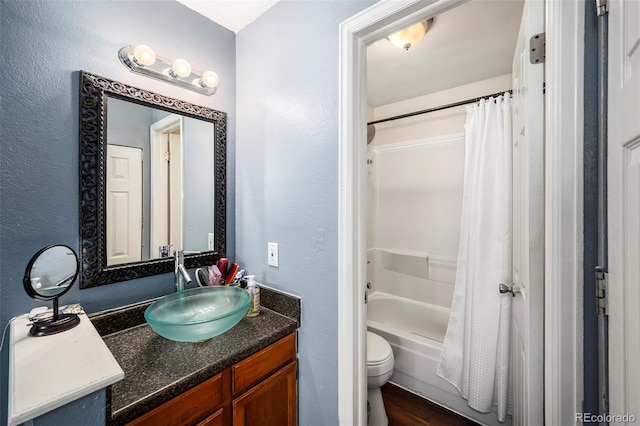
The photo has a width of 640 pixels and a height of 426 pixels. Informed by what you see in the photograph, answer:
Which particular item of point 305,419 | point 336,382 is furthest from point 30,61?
point 305,419

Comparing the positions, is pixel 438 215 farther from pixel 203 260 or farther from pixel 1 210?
pixel 1 210

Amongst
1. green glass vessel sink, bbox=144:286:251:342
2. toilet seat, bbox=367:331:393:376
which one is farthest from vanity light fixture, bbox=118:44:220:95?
toilet seat, bbox=367:331:393:376

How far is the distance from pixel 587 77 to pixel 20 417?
55.6 inches

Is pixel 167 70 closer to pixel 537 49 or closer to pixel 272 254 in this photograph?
pixel 272 254

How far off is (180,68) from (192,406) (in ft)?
4.61

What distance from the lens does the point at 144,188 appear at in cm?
118

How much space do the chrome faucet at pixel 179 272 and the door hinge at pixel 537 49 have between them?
1.51 meters

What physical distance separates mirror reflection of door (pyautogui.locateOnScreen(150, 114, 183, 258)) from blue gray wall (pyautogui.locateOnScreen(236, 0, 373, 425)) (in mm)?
342

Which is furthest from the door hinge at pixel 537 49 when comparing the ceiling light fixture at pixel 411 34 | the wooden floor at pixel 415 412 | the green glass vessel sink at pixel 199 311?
the wooden floor at pixel 415 412

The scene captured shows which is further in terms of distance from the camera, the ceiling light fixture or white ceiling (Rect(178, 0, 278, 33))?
the ceiling light fixture

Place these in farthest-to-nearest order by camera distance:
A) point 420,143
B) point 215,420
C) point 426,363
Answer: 1. point 420,143
2. point 426,363
3. point 215,420

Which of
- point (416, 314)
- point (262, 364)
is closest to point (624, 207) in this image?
point (262, 364)

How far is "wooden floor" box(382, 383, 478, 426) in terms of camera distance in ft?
5.37

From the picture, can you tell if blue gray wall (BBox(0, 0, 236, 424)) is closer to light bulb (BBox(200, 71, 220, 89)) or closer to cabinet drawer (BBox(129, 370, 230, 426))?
light bulb (BBox(200, 71, 220, 89))
